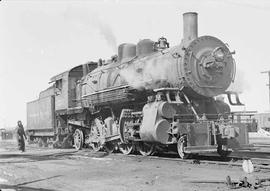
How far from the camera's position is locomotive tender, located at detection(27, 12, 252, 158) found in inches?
464

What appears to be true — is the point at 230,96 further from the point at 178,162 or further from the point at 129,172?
the point at 129,172

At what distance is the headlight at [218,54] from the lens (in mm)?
12383

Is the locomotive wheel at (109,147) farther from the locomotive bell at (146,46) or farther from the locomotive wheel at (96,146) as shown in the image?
the locomotive bell at (146,46)

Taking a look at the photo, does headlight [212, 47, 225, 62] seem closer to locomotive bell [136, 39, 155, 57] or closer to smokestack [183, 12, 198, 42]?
smokestack [183, 12, 198, 42]

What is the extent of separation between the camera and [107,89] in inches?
580

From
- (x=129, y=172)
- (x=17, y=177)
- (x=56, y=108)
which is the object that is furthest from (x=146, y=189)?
(x=56, y=108)

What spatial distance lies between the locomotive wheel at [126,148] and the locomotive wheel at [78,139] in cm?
346

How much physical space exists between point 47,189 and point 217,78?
7.11m

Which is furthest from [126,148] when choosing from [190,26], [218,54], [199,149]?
[190,26]

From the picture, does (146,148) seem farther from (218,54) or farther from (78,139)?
(78,139)

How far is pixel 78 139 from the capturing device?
18125mm

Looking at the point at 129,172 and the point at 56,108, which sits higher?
the point at 56,108

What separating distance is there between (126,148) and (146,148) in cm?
116

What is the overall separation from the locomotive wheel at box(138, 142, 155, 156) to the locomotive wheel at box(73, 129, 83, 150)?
471cm
